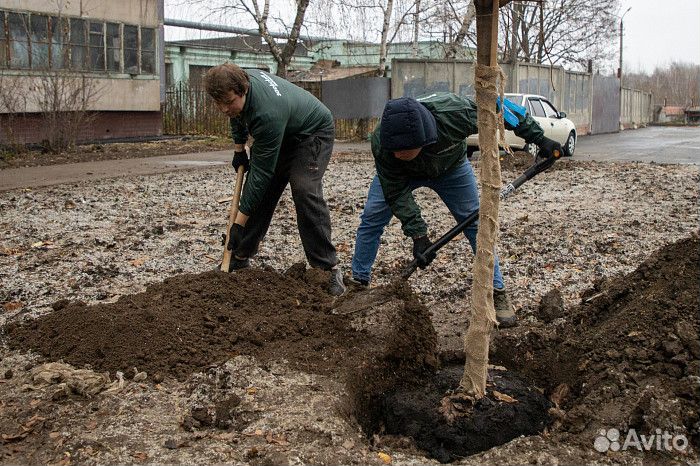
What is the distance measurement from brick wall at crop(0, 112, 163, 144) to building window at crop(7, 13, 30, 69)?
1318 millimetres

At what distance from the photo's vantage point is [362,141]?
24.1 metres

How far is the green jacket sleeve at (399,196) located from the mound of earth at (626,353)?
867 millimetres

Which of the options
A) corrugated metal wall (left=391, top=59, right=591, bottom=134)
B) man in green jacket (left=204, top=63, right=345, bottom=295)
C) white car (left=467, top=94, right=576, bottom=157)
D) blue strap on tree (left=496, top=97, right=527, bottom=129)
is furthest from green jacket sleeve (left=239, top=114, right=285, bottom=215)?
corrugated metal wall (left=391, top=59, right=591, bottom=134)

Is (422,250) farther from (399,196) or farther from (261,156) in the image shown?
(261,156)

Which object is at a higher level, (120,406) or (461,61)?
(461,61)

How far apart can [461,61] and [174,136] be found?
32.5ft

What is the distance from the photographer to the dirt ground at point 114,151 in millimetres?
15563

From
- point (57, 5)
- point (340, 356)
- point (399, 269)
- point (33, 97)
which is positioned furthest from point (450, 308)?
point (57, 5)

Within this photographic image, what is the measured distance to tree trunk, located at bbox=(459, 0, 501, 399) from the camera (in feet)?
10.8

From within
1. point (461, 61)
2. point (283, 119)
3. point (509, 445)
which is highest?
point (461, 61)

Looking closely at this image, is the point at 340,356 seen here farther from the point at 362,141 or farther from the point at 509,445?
the point at 362,141

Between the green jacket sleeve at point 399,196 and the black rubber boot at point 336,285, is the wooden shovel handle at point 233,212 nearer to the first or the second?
the black rubber boot at point 336,285

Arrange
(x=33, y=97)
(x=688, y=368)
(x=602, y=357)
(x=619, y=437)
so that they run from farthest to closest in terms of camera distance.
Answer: (x=33, y=97)
(x=602, y=357)
(x=688, y=368)
(x=619, y=437)

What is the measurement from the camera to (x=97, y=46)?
20719 millimetres
